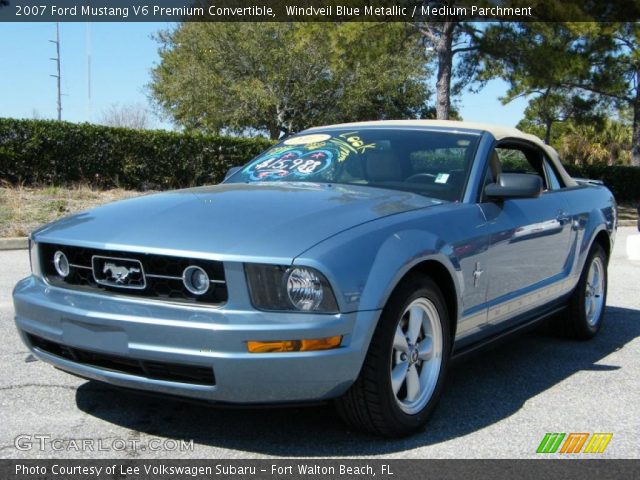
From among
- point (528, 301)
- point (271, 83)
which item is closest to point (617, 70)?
point (271, 83)

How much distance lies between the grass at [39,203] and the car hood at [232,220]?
812 centimetres

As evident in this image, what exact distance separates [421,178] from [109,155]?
13041 millimetres

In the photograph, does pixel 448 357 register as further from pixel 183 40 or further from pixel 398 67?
pixel 183 40

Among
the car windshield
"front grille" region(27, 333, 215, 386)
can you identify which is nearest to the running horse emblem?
"front grille" region(27, 333, 215, 386)

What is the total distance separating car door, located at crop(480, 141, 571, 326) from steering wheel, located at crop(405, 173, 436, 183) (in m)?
0.32

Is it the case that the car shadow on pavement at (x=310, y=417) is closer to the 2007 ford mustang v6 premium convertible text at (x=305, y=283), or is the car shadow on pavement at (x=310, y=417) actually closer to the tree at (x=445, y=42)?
the 2007 ford mustang v6 premium convertible text at (x=305, y=283)

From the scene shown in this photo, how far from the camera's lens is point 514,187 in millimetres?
4184

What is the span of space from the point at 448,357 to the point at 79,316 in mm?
1738

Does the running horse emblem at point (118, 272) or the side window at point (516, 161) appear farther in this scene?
the side window at point (516, 161)

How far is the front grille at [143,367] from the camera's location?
3020mm

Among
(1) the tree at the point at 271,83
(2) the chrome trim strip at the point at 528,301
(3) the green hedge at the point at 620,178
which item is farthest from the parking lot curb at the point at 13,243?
(1) the tree at the point at 271,83

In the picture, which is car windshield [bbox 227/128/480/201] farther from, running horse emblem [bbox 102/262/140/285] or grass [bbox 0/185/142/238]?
grass [bbox 0/185/142/238]

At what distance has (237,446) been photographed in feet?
10.9

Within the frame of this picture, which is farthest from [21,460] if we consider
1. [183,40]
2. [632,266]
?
[183,40]
